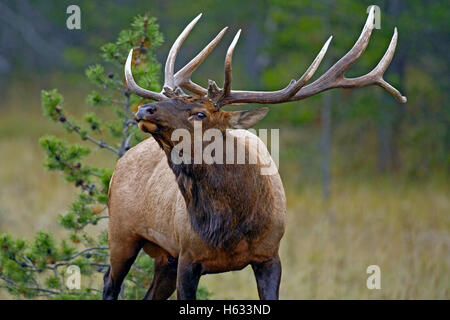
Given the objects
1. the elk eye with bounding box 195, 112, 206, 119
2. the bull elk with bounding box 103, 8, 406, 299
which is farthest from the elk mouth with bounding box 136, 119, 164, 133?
the elk eye with bounding box 195, 112, 206, 119

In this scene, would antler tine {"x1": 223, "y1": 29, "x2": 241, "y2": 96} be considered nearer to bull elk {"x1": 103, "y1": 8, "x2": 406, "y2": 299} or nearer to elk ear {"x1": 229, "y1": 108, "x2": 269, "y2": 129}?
bull elk {"x1": 103, "y1": 8, "x2": 406, "y2": 299}

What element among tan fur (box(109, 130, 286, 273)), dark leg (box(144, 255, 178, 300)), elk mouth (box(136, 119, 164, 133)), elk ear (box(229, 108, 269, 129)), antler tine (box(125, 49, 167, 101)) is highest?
antler tine (box(125, 49, 167, 101))

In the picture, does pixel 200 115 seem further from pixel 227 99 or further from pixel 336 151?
pixel 336 151

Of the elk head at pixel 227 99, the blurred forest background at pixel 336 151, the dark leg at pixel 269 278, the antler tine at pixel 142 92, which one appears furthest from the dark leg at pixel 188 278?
the blurred forest background at pixel 336 151

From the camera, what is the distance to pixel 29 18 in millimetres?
20797

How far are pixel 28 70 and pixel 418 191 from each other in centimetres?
1172

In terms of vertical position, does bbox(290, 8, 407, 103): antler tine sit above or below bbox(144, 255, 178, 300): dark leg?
above

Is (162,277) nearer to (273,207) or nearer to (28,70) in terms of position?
(273,207)

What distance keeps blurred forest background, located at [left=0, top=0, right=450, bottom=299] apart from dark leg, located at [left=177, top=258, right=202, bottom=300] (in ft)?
10.6

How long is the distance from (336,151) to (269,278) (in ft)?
34.9

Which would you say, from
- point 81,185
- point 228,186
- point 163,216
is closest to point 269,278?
point 228,186

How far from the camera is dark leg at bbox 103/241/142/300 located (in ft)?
19.4

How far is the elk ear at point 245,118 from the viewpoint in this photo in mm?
4969
